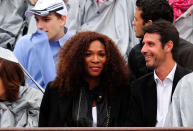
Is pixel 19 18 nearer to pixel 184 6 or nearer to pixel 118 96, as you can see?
pixel 184 6

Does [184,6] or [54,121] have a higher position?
[184,6]

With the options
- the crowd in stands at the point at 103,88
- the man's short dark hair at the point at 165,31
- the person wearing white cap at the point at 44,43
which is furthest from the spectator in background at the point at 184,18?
the man's short dark hair at the point at 165,31

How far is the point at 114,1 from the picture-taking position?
7355 millimetres

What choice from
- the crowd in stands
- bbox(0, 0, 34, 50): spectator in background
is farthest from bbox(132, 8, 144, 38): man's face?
bbox(0, 0, 34, 50): spectator in background

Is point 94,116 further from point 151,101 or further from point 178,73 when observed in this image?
point 178,73

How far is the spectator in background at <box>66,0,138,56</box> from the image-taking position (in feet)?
23.3

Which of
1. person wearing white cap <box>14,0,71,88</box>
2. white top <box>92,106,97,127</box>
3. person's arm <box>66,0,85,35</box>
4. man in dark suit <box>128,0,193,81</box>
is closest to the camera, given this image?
white top <box>92,106,97,127</box>

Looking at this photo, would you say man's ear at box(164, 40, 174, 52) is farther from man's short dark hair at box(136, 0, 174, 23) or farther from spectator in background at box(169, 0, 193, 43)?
spectator in background at box(169, 0, 193, 43)

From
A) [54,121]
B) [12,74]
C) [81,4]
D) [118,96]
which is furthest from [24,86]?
[81,4]

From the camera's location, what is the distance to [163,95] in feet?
14.7

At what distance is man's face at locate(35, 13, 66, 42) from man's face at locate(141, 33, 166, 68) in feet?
4.67

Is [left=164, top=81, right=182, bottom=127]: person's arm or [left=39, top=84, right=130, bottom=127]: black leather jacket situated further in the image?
[left=39, top=84, right=130, bottom=127]: black leather jacket

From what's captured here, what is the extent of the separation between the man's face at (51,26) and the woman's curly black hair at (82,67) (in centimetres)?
135

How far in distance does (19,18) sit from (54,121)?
138 inches
